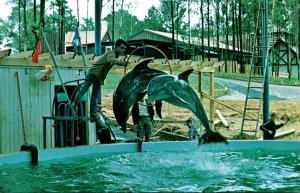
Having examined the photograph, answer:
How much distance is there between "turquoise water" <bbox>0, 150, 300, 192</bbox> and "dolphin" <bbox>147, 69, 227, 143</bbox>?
69 centimetres

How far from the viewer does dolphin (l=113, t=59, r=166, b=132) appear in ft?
32.9

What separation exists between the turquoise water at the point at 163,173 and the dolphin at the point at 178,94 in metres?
0.69

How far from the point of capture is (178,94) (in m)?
9.81

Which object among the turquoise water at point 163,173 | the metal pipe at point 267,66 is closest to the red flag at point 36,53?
the turquoise water at point 163,173

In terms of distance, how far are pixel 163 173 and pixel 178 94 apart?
168 cm

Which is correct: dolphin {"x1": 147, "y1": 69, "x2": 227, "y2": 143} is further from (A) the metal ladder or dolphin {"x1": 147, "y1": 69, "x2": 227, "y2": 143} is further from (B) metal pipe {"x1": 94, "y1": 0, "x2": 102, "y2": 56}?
(B) metal pipe {"x1": 94, "y1": 0, "x2": 102, "y2": 56}

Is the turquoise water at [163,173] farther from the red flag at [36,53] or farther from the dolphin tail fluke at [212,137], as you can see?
the red flag at [36,53]

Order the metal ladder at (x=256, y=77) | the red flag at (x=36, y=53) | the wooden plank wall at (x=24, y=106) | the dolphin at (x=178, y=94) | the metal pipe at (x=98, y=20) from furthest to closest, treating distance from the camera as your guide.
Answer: the metal pipe at (x=98, y=20), the metal ladder at (x=256, y=77), the wooden plank wall at (x=24, y=106), the red flag at (x=36, y=53), the dolphin at (x=178, y=94)

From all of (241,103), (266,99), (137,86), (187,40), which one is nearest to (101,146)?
(137,86)

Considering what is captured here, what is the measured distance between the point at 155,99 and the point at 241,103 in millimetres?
16321

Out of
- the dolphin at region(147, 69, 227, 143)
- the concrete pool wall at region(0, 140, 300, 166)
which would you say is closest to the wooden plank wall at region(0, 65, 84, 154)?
the concrete pool wall at region(0, 140, 300, 166)

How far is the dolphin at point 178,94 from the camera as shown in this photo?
375 inches

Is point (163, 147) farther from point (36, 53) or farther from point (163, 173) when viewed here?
point (36, 53)

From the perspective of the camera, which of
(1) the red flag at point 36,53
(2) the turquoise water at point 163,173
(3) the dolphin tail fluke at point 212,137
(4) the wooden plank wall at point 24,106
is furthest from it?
(4) the wooden plank wall at point 24,106
